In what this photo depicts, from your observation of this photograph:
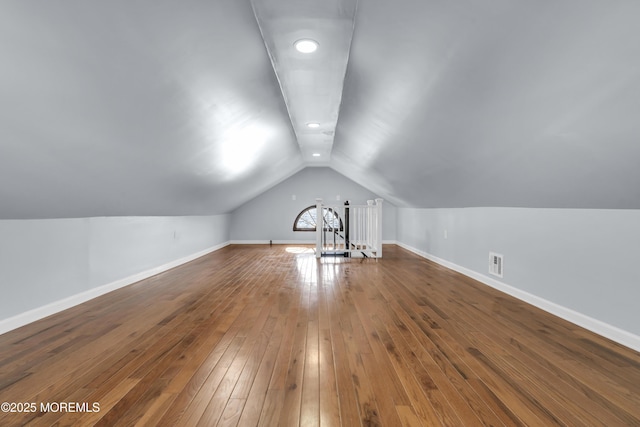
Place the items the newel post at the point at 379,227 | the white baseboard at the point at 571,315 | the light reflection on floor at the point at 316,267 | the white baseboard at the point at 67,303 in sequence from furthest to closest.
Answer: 1. the newel post at the point at 379,227
2. the light reflection on floor at the point at 316,267
3. the white baseboard at the point at 67,303
4. the white baseboard at the point at 571,315

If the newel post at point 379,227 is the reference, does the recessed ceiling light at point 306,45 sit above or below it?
above

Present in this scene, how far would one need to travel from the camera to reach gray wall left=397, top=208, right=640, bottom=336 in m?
2.04

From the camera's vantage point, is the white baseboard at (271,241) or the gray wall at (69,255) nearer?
the gray wall at (69,255)

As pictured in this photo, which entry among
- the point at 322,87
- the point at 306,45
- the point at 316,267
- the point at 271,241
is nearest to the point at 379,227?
the point at 316,267

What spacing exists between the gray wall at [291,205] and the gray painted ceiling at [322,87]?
15.5ft

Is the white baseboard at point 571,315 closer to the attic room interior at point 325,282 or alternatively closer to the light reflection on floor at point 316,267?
the attic room interior at point 325,282

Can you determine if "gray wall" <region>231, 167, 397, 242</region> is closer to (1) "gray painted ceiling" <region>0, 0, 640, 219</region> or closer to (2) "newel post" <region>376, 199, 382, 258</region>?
(2) "newel post" <region>376, 199, 382, 258</region>

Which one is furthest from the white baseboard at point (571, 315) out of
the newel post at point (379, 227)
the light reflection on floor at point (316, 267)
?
the newel post at point (379, 227)

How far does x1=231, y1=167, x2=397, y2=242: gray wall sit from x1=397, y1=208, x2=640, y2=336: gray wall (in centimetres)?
425

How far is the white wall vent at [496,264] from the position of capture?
336 cm

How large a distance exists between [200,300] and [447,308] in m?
2.26

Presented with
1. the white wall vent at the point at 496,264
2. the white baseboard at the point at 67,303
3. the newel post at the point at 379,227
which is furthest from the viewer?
the newel post at the point at 379,227

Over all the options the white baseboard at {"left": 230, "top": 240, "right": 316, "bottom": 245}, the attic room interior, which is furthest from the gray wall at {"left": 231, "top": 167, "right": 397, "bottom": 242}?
the attic room interior

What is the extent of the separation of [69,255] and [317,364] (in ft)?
7.95
